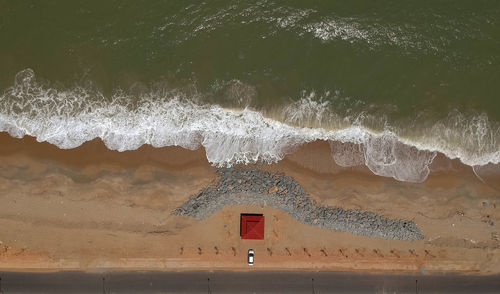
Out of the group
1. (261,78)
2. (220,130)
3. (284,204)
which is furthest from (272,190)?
(261,78)

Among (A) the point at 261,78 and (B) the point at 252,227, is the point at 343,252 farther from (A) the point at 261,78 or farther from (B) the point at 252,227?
(A) the point at 261,78

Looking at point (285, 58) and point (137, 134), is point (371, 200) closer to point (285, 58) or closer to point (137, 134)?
point (285, 58)

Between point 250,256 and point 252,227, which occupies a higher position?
point 252,227

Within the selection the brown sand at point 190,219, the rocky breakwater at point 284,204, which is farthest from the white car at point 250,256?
the rocky breakwater at point 284,204

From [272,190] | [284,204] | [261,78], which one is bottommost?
[284,204]

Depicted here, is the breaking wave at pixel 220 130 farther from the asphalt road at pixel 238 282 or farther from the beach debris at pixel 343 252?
the asphalt road at pixel 238 282

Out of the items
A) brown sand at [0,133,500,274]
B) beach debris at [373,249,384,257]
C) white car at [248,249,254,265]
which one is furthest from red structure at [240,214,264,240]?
beach debris at [373,249,384,257]

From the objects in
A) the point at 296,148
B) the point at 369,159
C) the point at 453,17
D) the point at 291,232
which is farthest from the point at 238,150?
the point at 453,17
